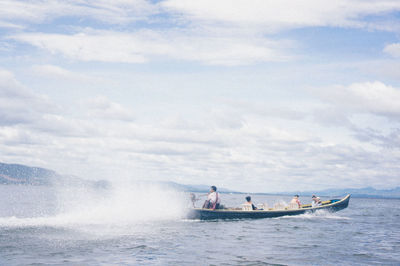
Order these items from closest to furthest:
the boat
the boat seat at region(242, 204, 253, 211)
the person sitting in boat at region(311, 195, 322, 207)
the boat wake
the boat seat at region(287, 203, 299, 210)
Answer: the boat wake, the boat, the boat seat at region(242, 204, 253, 211), the boat seat at region(287, 203, 299, 210), the person sitting in boat at region(311, 195, 322, 207)

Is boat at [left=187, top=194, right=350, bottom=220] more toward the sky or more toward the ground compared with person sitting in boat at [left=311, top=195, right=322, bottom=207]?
more toward the ground

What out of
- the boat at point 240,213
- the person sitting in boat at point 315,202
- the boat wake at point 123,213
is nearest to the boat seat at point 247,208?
the boat at point 240,213

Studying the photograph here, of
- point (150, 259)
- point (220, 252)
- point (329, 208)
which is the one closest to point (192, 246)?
point (220, 252)

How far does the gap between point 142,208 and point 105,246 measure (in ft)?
73.7

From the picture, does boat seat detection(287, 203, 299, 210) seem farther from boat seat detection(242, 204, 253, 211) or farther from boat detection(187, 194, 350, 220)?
boat seat detection(242, 204, 253, 211)

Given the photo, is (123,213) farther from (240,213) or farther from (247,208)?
(247,208)

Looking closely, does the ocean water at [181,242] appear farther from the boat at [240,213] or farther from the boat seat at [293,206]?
the boat seat at [293,206]

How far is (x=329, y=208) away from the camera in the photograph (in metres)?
46.8

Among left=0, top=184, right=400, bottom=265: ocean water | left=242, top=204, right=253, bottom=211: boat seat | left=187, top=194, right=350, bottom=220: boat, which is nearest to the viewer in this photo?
left=0, top=184, right=400, bottom=265: ocean water

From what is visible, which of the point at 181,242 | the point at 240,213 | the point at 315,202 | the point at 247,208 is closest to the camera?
the point at 181,242

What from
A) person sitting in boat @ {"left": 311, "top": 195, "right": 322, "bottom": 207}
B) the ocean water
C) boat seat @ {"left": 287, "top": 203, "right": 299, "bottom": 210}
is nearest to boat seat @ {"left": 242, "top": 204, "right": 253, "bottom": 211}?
the ocean water

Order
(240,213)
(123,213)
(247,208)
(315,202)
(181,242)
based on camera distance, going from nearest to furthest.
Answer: (181,242), (240,213), (247,208), (123,213), (315,202)

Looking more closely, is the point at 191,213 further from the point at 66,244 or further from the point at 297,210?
the point at 66,244

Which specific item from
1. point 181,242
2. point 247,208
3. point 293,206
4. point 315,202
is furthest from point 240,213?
point 181,242
